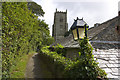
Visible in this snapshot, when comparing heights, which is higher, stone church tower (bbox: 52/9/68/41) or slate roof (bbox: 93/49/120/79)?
stone church tower (bbox: 52/9/68/41)

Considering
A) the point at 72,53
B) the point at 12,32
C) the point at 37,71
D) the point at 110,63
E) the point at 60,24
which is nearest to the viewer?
the point at 110,63

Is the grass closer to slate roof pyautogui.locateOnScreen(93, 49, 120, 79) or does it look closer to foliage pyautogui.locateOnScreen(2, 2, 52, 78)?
foliage pyautogui.locateOnScreen(2, 2, 52, 78)

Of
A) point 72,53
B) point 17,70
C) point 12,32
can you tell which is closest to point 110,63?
point 12,32

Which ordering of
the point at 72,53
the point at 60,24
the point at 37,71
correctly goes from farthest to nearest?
the point at 60,24 → the point at 72,53 → the point at 37,71

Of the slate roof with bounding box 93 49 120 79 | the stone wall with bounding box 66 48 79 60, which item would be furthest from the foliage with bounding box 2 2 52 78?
the stone wall with bounding box 66 48 79 60

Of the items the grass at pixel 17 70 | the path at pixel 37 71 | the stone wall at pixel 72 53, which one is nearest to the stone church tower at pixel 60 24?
the stone wall at pixel 72 53

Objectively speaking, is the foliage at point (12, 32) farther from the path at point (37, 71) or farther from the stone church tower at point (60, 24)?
the stone church tower at point (60, 24)

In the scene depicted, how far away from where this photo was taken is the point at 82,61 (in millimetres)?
3072

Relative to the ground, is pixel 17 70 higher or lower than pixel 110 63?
lower

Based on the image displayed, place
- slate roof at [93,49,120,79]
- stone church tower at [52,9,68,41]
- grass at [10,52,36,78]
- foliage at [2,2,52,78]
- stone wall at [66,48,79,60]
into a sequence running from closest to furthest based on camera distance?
slate roof at [93,49,120,79]
foliage at [2,2,52,78]
grass at [10,52,36,78]
stone wall at [66,48,79,60]
stone church tower at [52,9,68,41]

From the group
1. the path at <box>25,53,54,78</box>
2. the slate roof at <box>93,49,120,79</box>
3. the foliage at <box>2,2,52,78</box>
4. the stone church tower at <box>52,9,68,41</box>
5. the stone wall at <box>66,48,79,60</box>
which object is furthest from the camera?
the stone church tower at <box>52,9,68,41</box>

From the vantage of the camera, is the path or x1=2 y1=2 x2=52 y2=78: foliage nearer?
x1=2 y1=2 x2=52 y2=78: foliage

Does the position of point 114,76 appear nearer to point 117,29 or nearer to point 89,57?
point 89,57

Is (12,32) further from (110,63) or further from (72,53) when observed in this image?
(72,53)
